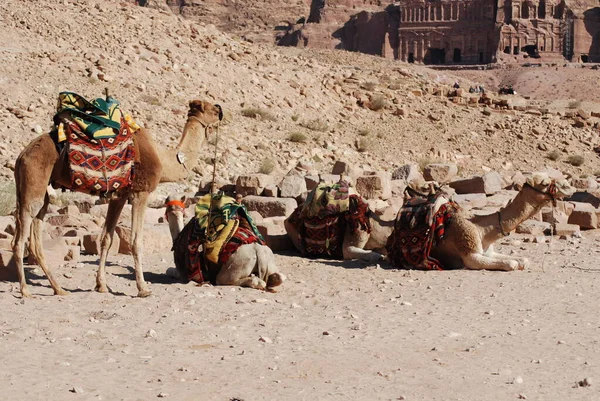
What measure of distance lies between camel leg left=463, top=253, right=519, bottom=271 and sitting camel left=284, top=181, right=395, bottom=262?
3.95 feet

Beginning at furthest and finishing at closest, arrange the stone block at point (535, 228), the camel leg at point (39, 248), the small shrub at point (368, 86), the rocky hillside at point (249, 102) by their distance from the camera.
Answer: the small shrub at point (368, 86) → the rocky hillside at point (249, 102) → the stone block at point (535, 228) → the camel leg at point (39, 248)

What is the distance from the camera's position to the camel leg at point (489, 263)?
1053 centimetres

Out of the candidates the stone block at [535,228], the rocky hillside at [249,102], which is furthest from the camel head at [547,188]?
the rocky hillside at [249,102]

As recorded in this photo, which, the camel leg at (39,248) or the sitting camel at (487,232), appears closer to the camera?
the camel leg at (39,248)

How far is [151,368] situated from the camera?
258 inches

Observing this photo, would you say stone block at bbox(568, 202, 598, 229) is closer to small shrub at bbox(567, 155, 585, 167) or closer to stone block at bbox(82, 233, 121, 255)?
stone block at bbox(82, 233, 121, 255)

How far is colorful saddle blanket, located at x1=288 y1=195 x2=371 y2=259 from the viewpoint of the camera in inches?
457

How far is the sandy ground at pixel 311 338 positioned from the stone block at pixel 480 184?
555 cm

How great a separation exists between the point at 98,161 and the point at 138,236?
79cm

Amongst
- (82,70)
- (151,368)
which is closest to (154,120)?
(82,70)

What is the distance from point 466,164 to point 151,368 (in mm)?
21167

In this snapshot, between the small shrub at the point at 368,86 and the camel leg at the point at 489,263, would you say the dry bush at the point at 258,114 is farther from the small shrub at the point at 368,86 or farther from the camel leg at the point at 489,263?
the camel leg at the point at 489,263

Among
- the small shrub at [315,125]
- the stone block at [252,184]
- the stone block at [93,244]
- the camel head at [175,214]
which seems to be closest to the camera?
the camel head at [175,214]

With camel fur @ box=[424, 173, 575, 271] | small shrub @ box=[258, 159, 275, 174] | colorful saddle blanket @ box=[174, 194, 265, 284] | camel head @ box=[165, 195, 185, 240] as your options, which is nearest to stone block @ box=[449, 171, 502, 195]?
camel fur @ box=[424, 173, 575, 271]
